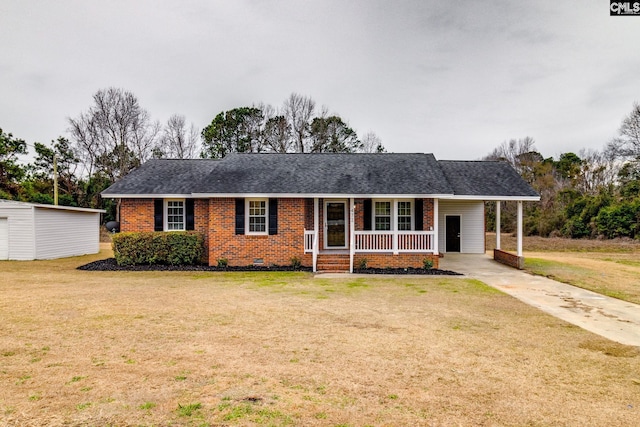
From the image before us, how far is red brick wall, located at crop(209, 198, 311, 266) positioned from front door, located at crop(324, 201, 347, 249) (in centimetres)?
148

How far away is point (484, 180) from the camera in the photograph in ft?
55.4

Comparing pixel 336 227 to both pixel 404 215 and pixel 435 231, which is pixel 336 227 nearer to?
pixel 404 215

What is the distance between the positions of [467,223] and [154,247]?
51.1 feet

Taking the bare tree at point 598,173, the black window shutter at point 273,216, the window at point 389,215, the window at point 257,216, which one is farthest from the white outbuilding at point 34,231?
the bare tree at point 598,173

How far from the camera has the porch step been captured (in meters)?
14.0

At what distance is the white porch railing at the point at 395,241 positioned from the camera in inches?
561

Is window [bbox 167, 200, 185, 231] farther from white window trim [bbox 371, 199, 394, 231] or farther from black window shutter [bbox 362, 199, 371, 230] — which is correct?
white window trim [bbox 371, 199, 394, 231]

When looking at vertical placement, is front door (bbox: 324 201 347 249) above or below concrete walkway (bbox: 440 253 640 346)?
above

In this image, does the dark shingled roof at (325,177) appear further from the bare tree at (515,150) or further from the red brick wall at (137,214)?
the bare tree at (515,150)

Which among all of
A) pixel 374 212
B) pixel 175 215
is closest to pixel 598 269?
pixel 374 212

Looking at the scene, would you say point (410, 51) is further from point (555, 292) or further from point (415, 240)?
point (555, 292)

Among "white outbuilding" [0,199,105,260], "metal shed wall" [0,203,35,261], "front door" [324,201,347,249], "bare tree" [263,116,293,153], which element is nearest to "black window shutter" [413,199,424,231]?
"front door" [324,201,347,249]

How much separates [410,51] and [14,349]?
2226 centimetres

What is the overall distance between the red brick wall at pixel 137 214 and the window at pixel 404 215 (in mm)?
10749
